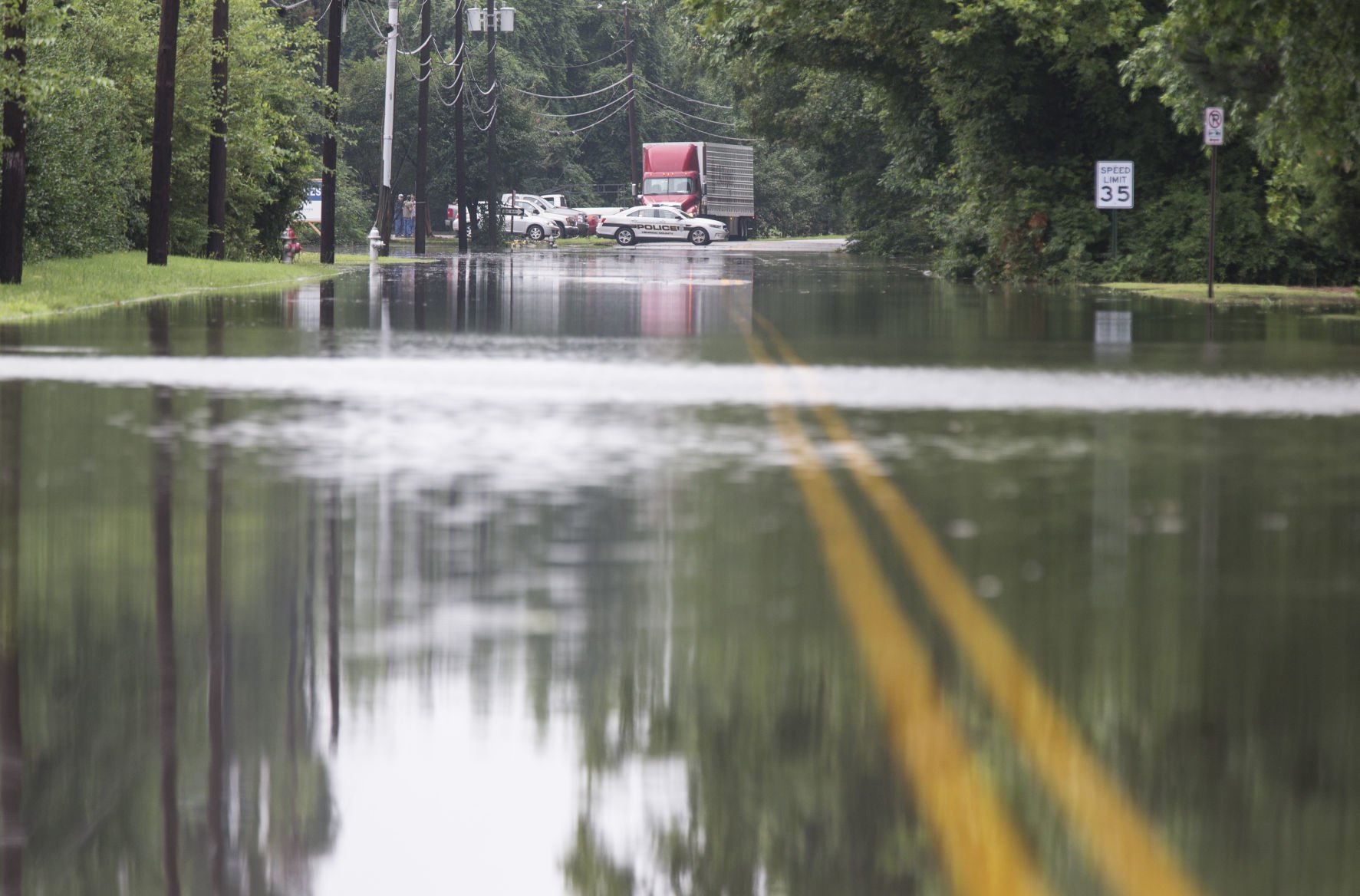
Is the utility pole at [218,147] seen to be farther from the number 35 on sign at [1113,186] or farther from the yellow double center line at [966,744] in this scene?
the yellow double center line at [966,744]

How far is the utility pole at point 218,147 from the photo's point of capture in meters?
45.4

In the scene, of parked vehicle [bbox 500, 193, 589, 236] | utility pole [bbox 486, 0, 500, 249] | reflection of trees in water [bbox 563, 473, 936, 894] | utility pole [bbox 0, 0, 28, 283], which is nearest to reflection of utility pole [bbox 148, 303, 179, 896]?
reflection of trees in water [bbox 563, 473, 936, 894]

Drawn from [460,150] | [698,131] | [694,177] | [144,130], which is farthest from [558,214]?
[144,130]

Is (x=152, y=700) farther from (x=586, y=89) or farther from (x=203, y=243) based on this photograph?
(x=586, y=89)

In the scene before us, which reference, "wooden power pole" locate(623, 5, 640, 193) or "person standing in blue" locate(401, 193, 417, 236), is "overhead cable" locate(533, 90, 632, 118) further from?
"person standing in blue" locate(401, 193, 417, 236)

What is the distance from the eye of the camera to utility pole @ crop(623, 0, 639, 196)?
122625 mm

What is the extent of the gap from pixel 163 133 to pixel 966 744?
36350 mm

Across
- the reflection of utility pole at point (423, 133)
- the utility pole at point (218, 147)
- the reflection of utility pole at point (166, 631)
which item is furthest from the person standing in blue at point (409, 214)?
the reflection of utility pole at point (166, 631)

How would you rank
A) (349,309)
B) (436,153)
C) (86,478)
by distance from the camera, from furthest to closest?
(436,153), (349,309), (86,478)

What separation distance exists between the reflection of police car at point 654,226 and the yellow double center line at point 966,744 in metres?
88.7

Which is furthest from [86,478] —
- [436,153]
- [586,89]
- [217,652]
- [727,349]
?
[586,89]

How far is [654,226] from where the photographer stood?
3875 inches

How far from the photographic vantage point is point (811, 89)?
70125mm

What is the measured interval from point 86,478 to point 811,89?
60.5m
